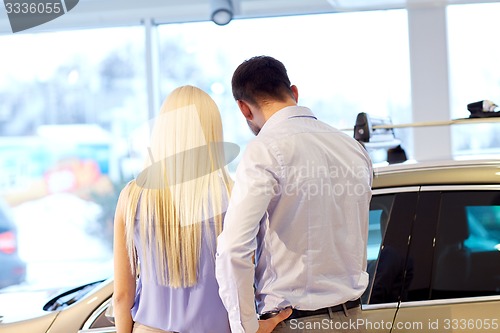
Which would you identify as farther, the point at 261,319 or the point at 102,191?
the point at 102,191

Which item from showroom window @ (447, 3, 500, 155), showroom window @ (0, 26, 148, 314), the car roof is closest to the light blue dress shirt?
the car roof

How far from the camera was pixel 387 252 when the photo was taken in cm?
222

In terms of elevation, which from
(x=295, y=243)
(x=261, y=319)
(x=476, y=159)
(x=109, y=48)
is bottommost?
(x=261, y=319)

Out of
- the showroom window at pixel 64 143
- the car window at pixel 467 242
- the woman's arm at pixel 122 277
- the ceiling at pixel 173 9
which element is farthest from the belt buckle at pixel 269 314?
the showroom window at pixel 64 143

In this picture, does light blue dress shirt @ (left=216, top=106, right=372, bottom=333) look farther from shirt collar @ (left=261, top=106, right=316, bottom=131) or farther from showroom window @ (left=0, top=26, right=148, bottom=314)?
showroom window @ (left=0, top=26, right=148, bottom=314)

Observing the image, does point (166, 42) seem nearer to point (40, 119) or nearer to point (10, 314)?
point (40, 119)

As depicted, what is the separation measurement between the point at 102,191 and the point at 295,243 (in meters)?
5.85

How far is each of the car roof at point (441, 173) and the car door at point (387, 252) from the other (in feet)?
0.10

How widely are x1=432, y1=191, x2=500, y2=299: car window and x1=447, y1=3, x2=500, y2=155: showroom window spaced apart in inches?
178

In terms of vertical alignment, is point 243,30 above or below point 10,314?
above

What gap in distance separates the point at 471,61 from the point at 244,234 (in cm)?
555

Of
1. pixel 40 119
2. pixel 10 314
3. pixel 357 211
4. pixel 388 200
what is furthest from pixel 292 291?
pixel 40 119

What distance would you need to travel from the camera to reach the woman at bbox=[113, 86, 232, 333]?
184 centimetres

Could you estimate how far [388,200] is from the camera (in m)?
2.26
